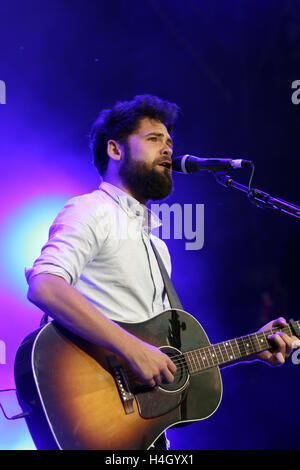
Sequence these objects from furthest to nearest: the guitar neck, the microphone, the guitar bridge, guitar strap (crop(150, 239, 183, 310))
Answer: guitar strap (crop(150, 239, 183, 310))
the microphone
the guitar neck
the guitar bridge

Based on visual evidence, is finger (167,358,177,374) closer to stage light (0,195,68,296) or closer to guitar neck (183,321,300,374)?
guitar neck (183,321,300,374)

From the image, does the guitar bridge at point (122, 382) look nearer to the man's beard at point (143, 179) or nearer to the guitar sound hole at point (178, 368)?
the guitar sound hole at point (178, 368)

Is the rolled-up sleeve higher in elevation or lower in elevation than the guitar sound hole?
higher

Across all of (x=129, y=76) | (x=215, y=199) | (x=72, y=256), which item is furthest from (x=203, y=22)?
(x=72, y=256)

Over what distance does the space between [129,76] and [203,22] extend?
882 millimetres

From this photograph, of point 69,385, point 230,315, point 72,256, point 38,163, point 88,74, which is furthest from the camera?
point 230,315

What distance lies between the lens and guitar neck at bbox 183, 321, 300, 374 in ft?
6.83

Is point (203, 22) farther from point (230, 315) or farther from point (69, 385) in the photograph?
point (69, 385)

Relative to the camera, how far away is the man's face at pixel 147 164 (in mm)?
2516

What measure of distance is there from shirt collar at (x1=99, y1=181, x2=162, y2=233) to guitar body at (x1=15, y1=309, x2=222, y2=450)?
2.21 feet

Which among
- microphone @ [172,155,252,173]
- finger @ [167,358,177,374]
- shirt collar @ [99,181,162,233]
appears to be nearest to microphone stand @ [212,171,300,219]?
microphone @ [172,155,252,173]

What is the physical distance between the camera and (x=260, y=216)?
4.09 meters

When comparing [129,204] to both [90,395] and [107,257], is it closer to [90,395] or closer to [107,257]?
[107,257]

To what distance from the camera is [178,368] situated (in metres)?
2.02
